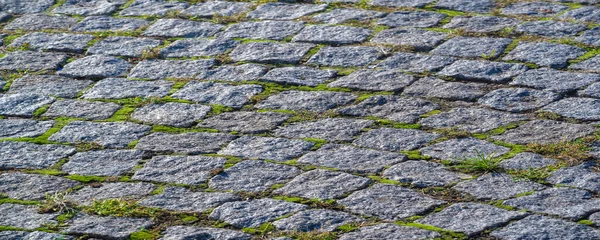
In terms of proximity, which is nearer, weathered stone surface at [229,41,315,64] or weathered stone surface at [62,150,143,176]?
weathered stone surface at [62,150,143,176]

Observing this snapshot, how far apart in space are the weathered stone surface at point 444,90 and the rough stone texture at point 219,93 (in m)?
0.84

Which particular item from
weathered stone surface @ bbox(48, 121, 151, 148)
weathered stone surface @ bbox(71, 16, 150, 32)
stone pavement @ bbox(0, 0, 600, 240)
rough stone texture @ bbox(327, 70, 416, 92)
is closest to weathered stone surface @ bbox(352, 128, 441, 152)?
stone pavement @ bbox(0, 0, 600, 240)

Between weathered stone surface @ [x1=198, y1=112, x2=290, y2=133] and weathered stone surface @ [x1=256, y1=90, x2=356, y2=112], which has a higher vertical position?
weathered stone surface @ [x1=256, y1=90, x2=356, y2=112]

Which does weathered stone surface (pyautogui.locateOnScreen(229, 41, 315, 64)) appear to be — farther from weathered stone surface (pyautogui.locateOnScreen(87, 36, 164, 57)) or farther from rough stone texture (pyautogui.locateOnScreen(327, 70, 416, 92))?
weathered stone surface (pyautogui.locateOnScreen(87, 36, 164, 57))

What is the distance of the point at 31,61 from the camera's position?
606 cm

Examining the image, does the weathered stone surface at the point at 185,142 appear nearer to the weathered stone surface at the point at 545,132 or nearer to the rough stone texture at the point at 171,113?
the rough stone texture at the point at 171,113

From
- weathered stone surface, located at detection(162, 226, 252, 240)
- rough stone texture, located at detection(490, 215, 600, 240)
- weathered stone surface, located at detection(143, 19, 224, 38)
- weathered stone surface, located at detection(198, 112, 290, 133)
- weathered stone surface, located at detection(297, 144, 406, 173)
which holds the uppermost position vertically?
rough stone texture, located at detection(490, 215, 600, 240)

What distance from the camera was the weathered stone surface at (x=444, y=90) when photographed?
5.15 m

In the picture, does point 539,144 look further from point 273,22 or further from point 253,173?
point 273,22

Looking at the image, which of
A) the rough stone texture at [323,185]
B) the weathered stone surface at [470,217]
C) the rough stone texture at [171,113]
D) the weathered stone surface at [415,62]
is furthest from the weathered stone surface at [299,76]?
the weathered stone surface at [470,217]

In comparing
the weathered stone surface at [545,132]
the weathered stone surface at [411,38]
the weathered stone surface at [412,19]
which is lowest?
the weathered stone surface at [545,132]

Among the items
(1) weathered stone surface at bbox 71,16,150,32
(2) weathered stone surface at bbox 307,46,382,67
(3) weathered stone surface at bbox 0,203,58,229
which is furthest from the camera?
(1) weathered stone surface at bbox 71,16,150,32

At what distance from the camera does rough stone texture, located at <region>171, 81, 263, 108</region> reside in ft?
17.4

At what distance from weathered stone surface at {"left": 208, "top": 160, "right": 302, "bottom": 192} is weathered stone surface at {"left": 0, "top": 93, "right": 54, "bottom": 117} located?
1.42 metres
